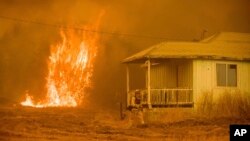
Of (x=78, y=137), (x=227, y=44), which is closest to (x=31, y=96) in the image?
(x=227, y=44)

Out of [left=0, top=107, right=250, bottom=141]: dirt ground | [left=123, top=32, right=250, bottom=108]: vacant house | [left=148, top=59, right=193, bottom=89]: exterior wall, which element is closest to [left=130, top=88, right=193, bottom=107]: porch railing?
[left=123, top=32, right=250, bottom=108]: vacant house

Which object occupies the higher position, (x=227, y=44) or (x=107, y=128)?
(x=227, y=44)

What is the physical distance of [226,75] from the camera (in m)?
25.0

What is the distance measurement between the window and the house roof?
666mm

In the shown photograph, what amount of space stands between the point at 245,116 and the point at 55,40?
26144mm

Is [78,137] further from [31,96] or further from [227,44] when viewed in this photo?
[31,96]

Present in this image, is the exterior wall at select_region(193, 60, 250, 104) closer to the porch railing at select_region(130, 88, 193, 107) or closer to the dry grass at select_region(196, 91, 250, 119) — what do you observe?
the dry grass at select_region(196, 91, 250, 119)

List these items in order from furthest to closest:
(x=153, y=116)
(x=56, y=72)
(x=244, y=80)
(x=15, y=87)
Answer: (x=15, y=87) < (x=56, y=72) < (x=244, y=80) < (x=153, y=116)

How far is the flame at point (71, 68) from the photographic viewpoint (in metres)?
40.9

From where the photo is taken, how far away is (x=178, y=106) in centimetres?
2431

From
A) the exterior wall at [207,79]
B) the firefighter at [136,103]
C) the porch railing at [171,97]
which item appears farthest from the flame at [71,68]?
the exterior wall at [207,79]

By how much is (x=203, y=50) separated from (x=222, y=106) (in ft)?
9.53

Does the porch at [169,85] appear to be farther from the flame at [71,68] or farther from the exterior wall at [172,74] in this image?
the flame at [71,68]

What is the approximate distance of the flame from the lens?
40.9m
